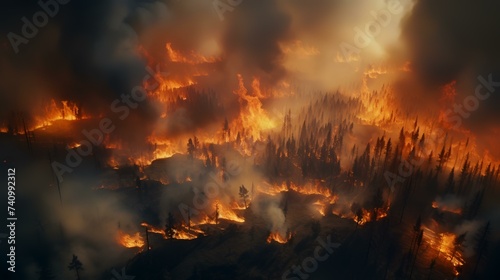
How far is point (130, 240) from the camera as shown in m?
64.6

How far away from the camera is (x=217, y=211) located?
2749 inches

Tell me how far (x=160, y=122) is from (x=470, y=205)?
253ft

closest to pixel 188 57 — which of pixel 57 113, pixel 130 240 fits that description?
pixel 57 113

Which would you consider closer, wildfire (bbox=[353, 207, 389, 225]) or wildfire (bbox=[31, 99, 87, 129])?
wildfire (bbox=[353, 207, 389, 225])

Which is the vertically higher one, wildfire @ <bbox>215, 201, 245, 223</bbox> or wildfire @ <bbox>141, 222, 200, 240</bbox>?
wildfire @ <bbox>215, 201, 245, 223</bbox>

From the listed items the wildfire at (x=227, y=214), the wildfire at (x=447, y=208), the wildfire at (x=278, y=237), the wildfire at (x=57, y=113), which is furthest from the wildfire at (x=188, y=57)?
the wildfire at (x=447, y=208)

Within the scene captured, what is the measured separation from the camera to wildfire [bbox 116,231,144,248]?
63753 millimetres

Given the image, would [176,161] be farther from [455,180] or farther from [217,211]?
[455,180]

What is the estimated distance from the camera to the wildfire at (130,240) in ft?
209

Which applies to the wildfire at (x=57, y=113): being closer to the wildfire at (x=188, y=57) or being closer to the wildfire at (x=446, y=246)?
the wildfire at (x=188, y=57)

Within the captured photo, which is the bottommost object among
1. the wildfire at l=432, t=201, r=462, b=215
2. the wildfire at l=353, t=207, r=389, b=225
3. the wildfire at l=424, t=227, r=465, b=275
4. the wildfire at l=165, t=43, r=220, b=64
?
the wildfire at l=424, t=227, r=465, b=275

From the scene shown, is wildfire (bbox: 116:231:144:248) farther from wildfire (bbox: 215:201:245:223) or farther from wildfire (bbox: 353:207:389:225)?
wildfire (bbox: 353:207:389:225)

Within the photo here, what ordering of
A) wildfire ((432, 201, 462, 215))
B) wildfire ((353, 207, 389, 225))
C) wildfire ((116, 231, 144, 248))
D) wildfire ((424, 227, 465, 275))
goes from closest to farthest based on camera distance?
wildfire ((424, 227, 465, 275)) < wildfire ((116, 231, 144, 248)) < wildfire ((353, 207, 389, 225)) < wildfire ((432, 201, 462, 215))

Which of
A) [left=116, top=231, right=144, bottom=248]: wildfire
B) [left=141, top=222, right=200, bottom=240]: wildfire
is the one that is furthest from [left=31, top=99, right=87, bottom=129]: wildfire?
[left=141, top=222, right=200, bottom=240]: wildfire
